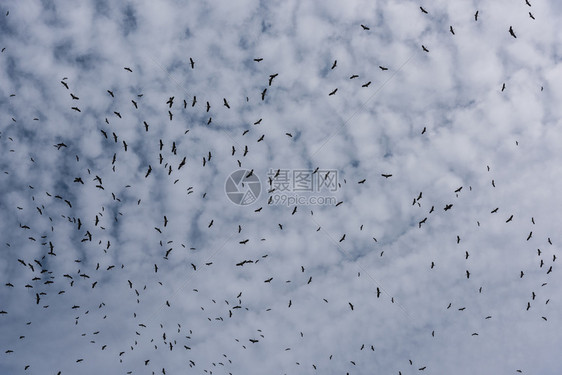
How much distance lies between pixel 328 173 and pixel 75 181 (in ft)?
46.0

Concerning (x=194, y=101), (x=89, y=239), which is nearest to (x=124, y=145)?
(x=194, y=101)

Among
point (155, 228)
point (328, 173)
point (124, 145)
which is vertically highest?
point (124, 145)

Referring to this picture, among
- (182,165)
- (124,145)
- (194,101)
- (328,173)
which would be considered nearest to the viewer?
(194,101)

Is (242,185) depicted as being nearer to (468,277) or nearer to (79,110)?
(79,110)

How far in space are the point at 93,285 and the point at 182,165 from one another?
946cm

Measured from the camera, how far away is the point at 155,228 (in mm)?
21859

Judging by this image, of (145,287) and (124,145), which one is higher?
(124,145)

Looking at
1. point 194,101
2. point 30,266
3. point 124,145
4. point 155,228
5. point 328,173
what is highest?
point 194,101

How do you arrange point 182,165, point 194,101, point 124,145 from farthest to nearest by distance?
1. point 182,165
2. point 124,145
3. point 194,101

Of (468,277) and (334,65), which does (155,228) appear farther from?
(468,277)

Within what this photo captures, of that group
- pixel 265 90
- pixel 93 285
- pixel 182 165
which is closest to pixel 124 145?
pixel 182 165

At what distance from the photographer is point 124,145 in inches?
768

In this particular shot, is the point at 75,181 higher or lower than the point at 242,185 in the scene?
higher

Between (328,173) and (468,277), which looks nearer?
(468,277)
